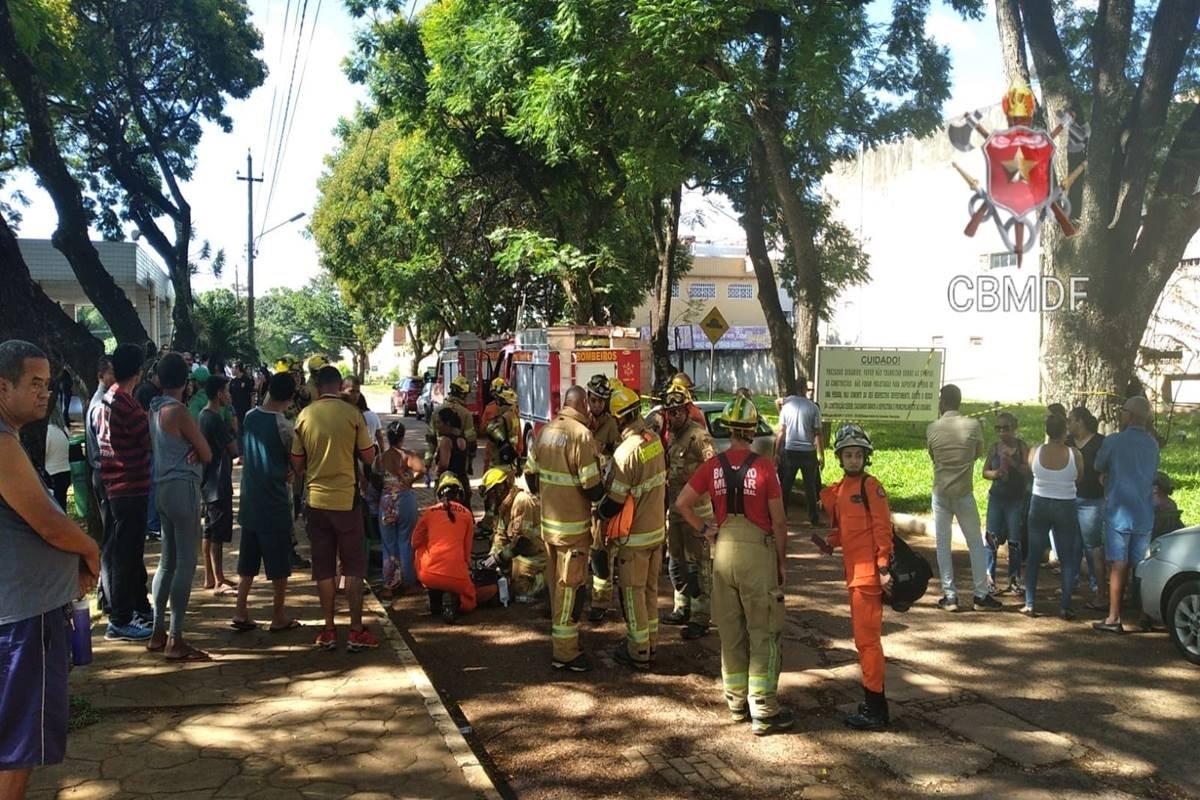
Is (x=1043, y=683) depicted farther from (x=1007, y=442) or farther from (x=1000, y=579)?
(x=1000, y=579)

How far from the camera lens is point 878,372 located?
428 inches

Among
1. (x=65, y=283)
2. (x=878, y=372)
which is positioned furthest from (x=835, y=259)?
(x=65, y=283)

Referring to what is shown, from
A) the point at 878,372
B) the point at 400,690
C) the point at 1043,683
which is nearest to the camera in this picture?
the point at 400,690

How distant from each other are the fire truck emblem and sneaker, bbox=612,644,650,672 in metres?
7.70

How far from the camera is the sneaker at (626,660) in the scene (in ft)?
20.1

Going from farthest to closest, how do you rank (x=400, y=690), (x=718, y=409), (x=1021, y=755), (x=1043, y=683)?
(x=718, y=409) → (x=1043, y=683) → (x=400, y=690) → (x=1021, y=755)

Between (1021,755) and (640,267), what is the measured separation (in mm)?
20767

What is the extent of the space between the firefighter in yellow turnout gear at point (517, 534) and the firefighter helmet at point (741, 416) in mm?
2580

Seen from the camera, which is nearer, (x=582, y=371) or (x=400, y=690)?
(x=400, y=690)

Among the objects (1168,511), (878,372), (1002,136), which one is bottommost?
(1168,511)

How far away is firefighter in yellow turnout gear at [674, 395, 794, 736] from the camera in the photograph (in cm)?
504

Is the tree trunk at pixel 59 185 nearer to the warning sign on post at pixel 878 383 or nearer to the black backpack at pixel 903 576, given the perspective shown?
the warning sign on post at pixel 878 383

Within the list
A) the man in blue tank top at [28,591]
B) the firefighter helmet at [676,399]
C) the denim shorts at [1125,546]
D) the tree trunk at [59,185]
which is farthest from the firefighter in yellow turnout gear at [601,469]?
the tree trunk at [59,185]

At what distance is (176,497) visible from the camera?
5.82m
